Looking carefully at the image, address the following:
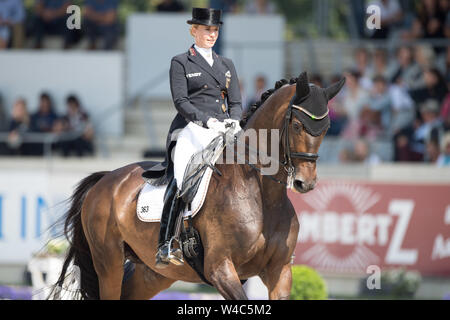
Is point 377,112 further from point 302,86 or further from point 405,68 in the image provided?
point 302,86

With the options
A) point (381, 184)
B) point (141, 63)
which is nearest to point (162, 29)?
point (141, 63)

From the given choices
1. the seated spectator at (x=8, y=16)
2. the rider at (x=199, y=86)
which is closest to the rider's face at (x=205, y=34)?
the rider at (x=199, y=86)

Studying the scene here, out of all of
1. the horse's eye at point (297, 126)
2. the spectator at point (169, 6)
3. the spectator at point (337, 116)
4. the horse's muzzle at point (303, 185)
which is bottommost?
the spectator at point (337, 116)

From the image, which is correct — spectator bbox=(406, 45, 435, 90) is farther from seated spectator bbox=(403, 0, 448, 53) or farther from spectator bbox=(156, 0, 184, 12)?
spectator bbox=(156, 0, 184, 12)

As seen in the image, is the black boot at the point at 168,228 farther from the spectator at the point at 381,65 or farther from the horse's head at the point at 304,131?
the spectator at the point at 381,65

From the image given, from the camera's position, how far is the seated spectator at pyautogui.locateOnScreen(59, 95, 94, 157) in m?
14.8

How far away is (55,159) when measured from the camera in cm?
1420

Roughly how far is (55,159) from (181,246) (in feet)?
25.7

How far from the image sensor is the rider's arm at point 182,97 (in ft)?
21.9

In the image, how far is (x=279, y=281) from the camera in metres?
6.48

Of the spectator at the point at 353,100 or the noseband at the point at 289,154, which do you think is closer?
the noseband at the point at 289,154

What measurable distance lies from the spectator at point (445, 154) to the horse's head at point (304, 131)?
7420 mm

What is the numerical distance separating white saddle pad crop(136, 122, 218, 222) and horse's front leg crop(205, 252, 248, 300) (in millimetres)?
446

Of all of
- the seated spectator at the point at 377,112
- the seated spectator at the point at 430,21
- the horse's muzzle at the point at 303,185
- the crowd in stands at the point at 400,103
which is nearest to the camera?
the horse's muzzle at the point at 303,185
